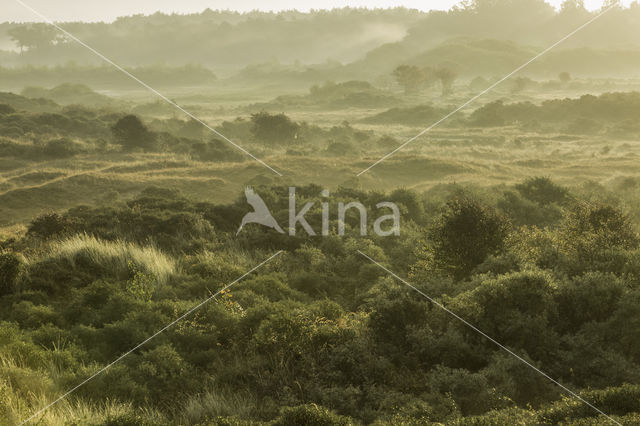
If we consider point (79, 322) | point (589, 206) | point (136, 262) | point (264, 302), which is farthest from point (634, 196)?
point (79, 322)

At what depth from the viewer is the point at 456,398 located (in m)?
7.02

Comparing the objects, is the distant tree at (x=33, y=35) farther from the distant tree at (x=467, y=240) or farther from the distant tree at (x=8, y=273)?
the distant tree at (x=467, y=240)

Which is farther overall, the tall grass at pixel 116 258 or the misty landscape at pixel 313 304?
the tall grass at pixel 116 258

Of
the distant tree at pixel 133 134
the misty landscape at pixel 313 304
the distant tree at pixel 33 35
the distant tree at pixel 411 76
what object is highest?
the distant tree at pixel 33 35

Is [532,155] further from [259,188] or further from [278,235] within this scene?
[278,235]

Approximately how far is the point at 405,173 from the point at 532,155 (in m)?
16.1

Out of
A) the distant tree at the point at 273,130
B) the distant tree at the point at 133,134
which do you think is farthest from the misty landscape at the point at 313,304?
the distant tree at the point at 273,130

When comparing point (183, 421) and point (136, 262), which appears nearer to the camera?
point (183, 421)

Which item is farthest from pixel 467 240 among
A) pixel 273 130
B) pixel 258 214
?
pixel 273 130

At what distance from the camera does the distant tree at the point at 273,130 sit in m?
49.8

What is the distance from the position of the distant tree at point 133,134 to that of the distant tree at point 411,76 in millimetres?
71231

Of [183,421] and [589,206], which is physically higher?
[589,206]

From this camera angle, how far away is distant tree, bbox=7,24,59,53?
18775cm

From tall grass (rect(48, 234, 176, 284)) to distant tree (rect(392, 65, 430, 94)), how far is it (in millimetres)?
97024
